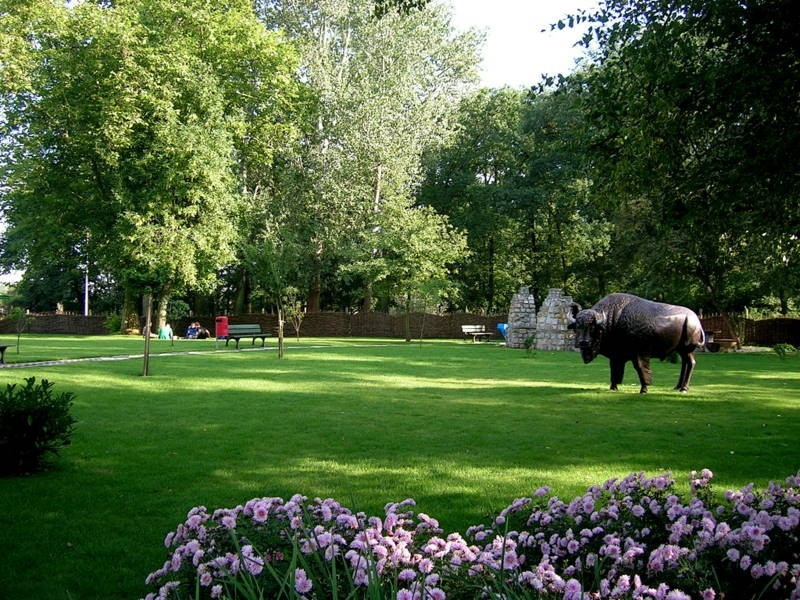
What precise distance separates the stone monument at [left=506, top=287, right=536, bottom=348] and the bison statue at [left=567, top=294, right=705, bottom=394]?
1898 cm

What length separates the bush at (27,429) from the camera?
7469mm

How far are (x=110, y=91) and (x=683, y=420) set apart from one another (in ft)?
117

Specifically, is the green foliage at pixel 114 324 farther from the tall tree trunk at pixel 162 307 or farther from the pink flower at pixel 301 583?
the pink flower at pixel 301 583

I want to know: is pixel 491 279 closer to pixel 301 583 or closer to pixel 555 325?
pixel 555 325

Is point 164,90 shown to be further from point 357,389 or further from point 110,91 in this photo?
point 357,389

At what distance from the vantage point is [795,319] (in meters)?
38.5

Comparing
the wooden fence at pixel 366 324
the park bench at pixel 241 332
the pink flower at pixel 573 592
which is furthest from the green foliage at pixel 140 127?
the pink flower at pixel 573 592

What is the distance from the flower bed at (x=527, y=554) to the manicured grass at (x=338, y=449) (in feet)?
1.17

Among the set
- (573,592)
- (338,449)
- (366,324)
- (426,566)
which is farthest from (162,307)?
(573,592)

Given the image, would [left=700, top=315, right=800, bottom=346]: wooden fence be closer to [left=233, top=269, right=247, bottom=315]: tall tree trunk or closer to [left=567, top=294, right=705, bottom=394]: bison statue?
[left=567, top=294, right=705, bottom=394]: bison statue

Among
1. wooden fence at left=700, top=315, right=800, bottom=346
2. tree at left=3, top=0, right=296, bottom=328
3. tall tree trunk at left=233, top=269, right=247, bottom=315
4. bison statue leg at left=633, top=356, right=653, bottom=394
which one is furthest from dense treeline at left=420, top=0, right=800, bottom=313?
tall tree trunk at left=233, top=269, right=247, bottom=315

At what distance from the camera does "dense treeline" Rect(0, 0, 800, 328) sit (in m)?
35.5

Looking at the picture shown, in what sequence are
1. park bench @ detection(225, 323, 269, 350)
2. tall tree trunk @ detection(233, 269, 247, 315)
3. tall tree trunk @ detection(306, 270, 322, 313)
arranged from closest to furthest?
park bench @ detection(225, 323, 269, 350)
tall tree trunk @ detection(306, 270, 322, 313)
tall tree trunk @ detection(233, 269, 247, 315)

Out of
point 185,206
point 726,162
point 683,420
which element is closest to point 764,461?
point 683,420
